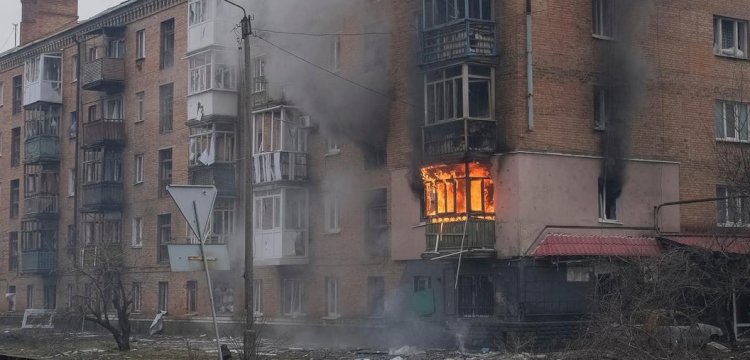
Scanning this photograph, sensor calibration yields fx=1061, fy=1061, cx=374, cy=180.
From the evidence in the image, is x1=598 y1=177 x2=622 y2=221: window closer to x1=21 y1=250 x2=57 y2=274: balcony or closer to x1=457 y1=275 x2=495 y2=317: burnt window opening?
x1=457 y1=275 x2=495 y2=317: burnt window opening

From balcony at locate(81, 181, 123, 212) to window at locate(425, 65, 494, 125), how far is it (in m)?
19.7

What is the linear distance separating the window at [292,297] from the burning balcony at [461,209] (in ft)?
26.5

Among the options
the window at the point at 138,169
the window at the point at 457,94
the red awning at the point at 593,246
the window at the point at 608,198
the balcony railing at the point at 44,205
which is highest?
the window at the point at 457,94

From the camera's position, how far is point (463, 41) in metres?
28.9

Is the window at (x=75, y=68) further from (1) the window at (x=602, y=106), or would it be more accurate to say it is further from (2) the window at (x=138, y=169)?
(1) the window at (x=602, y=106)

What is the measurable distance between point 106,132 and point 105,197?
9.09 ft

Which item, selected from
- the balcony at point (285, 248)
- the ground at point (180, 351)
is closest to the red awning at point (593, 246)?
the ground at point (180, 351)

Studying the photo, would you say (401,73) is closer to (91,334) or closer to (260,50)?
(260,50)

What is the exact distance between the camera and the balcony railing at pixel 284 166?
3544cm

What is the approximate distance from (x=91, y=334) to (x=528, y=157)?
22.5 m

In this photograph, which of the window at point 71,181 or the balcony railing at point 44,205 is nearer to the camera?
the window at point 71,181

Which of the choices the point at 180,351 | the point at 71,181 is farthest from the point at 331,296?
the point at 71,181

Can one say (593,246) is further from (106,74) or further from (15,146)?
(15,146)

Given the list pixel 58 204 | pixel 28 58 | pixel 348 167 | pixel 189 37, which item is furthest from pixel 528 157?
pixel 28 58
